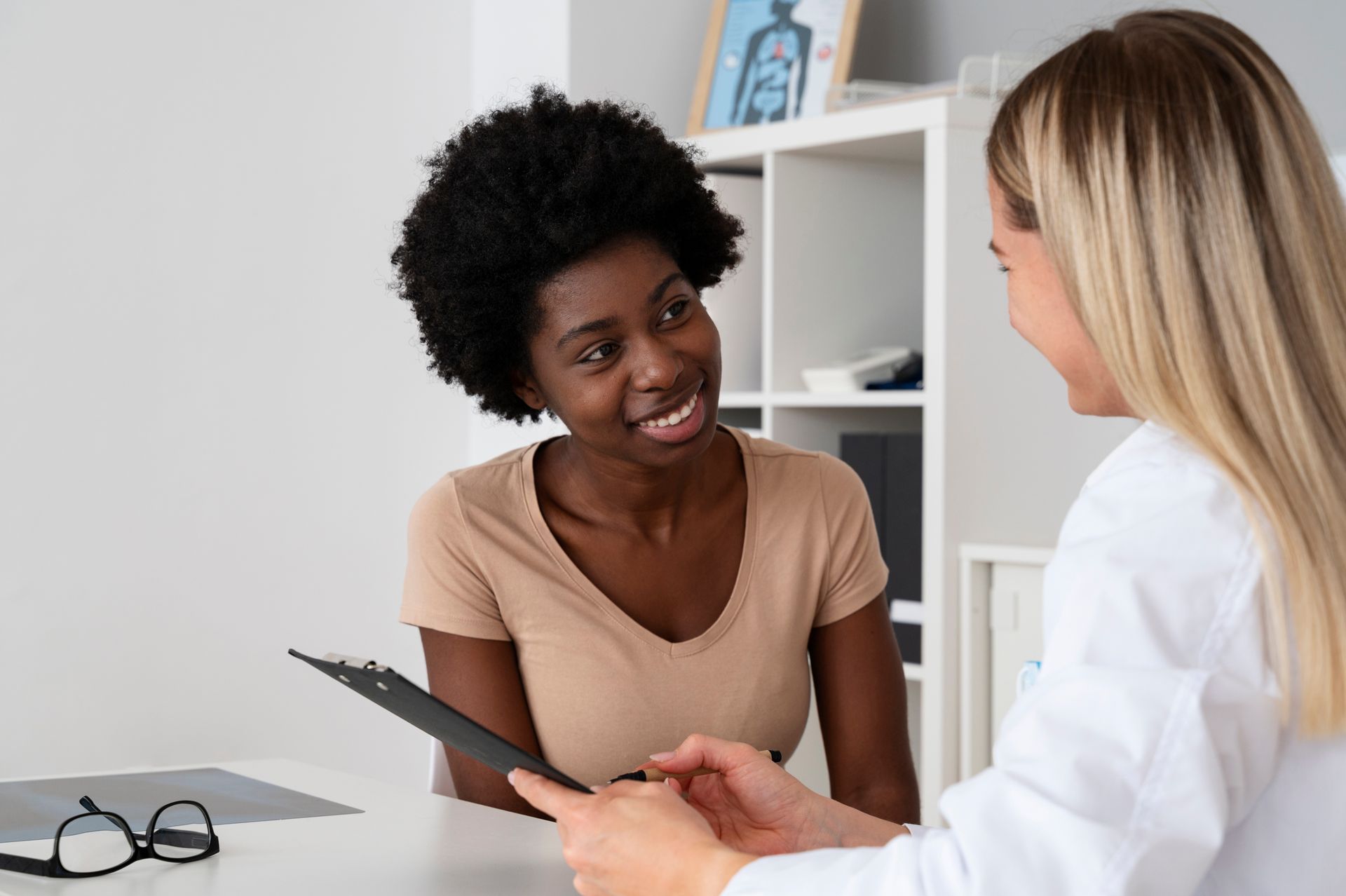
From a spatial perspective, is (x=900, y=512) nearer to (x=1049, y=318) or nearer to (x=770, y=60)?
(x=770, y=60)

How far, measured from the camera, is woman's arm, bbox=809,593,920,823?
162 cm

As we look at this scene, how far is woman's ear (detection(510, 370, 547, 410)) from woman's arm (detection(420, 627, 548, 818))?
0.31 meters

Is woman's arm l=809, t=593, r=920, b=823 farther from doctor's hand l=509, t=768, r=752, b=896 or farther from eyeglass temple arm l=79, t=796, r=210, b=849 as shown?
eyeglass temple arm l=79, t=796, r=210, b=849

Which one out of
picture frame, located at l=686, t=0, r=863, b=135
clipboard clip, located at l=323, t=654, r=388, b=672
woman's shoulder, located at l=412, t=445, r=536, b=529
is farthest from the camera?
picture frame, located at l=686, t=0, r=863, b=135

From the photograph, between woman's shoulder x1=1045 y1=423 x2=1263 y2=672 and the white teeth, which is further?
the white teeth

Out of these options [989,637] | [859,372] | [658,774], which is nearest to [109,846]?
[658,774]

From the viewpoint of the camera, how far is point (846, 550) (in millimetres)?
1729

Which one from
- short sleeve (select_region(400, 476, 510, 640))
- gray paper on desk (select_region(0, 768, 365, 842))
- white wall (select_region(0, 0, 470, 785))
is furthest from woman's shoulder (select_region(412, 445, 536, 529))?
white wall (select_region(0, 0, 470, 785))

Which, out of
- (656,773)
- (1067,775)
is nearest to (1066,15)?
(656,773)

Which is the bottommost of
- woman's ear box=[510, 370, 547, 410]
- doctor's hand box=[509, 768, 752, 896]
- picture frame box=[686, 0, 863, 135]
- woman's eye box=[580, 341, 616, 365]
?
doctor's hand box=[509, 768, 752, 896]

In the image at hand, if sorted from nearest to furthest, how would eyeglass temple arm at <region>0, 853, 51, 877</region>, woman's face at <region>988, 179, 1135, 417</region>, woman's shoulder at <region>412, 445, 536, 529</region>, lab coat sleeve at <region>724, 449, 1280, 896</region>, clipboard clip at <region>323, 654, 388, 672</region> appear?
lab coat sleeve at <region>724, 449, 1280, 896</region>, woman's face at <region>988, 179, 1135, 417</region>, clipboard clip at <region>323, 654, 388, 672</region>, eyeglass temple arm at <region>0, 853, 51, 877</region>, woman's shoulder at <region>412, 445, 536, 529</region>

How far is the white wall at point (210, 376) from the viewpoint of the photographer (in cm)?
250

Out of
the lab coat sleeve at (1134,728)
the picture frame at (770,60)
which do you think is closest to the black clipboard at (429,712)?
the lab coat sleeve at (1134,728)

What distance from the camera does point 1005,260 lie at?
926 mm
